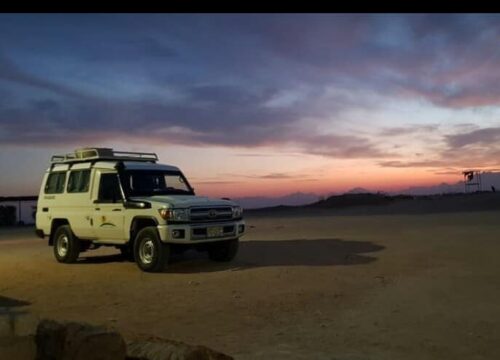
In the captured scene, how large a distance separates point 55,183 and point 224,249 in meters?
5.09

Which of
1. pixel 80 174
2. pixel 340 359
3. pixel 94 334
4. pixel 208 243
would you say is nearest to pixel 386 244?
pixel 208 243

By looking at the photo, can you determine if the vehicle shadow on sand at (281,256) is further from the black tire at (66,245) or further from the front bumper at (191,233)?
the front bumper at (191,233)

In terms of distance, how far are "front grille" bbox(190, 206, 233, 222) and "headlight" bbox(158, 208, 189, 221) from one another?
0.61ft

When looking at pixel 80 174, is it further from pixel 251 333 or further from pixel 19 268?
pixel 251 333

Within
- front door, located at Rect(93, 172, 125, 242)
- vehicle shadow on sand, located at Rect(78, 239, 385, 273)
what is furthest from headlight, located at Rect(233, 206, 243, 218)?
front door, located at Rect(93, 172, 125, 242)

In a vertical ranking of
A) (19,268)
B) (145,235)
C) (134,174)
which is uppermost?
(134,174)

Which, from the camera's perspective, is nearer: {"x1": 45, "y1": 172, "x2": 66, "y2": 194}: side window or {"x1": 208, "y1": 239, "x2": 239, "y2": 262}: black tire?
{"x1": 208, "y1": 239, "x2": 239, "y2": 262}: black tire

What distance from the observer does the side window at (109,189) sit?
1362cm

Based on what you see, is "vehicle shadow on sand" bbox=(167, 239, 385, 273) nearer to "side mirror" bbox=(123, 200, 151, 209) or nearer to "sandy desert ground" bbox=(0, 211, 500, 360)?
"sandy desert ground" bbox=(0, 211, 500, 360)

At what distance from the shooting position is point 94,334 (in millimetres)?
5172

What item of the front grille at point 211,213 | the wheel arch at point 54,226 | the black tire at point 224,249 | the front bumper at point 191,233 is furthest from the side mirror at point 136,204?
the wheel arch at point 54,226

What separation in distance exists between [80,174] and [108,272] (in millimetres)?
2949

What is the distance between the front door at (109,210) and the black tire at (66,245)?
105 cm

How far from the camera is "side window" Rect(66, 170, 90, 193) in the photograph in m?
14.5
